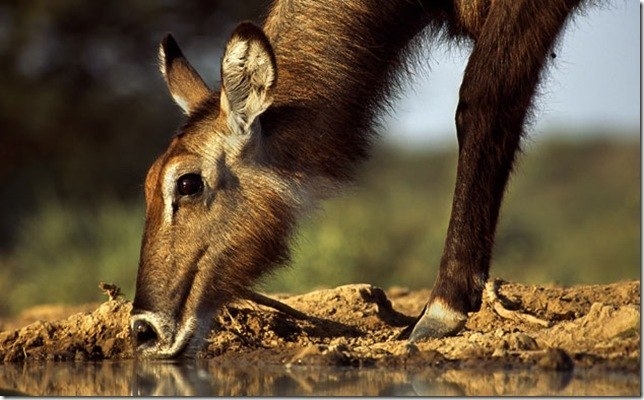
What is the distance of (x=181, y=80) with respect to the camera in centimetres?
774

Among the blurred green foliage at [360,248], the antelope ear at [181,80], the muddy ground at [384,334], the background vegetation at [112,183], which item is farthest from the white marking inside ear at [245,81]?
the background vegetation at [112,183]

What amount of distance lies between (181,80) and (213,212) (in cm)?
99

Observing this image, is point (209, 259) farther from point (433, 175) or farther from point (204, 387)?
point (433, 175)

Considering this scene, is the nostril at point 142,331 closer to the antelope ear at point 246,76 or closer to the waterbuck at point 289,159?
the waterbuck at point 289,159

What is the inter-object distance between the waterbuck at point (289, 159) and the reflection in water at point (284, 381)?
Answer: 14.2 inches

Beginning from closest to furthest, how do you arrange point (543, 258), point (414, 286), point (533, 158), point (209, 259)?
1. point (209, 259)
2. point (414, 286)
3. point (543, 258)
4. point (533, 158)

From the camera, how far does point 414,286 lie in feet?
42.7

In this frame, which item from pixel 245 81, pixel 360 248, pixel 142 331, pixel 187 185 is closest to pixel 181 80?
pixel 245 81

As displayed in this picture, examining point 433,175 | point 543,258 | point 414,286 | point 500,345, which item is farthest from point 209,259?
point 433,175

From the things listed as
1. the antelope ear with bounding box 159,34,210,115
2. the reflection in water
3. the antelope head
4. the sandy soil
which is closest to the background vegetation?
the sandy soil

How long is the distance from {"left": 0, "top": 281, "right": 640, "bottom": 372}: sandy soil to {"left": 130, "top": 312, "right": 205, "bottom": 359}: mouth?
0.47 ft

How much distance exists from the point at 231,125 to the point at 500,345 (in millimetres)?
1819

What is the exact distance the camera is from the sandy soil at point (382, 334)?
6.16 meters

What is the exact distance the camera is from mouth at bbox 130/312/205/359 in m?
6.85
